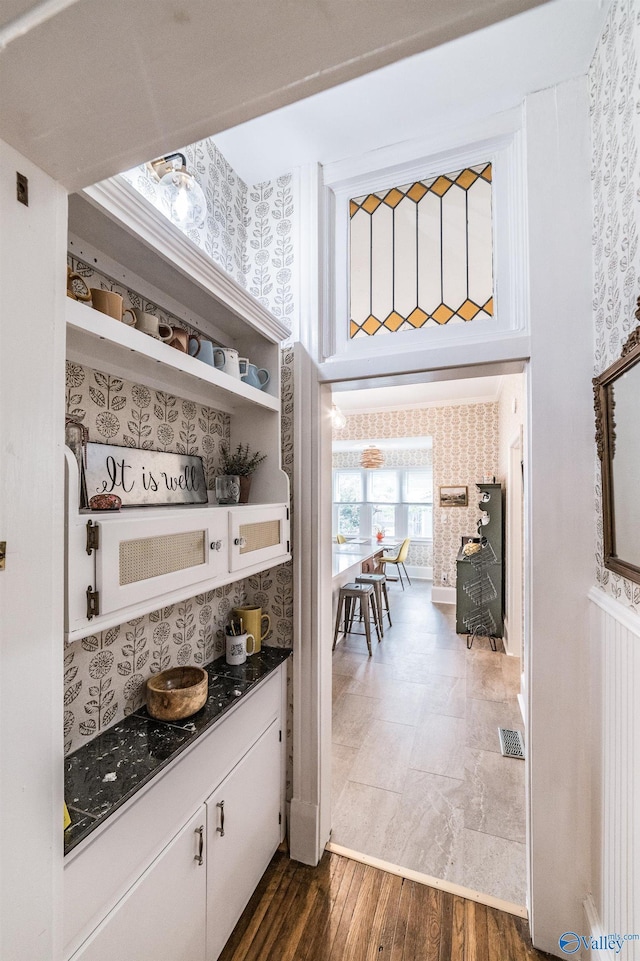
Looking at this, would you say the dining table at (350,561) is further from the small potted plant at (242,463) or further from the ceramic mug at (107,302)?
the ceramic mug at (107,302)

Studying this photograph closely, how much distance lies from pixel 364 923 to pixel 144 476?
1857mm

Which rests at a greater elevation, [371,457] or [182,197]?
[182,197]

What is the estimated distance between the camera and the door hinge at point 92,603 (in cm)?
92

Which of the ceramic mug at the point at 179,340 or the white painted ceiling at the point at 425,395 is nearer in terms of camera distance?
the ceramic mug at the point at 179,340

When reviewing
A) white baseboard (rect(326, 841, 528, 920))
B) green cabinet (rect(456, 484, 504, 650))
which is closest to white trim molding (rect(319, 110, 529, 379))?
white baseboard (rect(326, 841, 528, 920))

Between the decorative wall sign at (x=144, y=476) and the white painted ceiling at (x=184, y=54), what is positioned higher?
the white painted ceiling at (x=184, y=54)

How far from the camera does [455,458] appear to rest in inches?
249

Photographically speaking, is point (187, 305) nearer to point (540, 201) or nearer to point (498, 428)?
point (540, 201)

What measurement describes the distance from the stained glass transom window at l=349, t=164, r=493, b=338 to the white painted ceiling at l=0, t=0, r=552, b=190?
4.82ft

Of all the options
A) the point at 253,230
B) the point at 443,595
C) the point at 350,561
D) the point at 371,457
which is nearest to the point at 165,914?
the point at 253,230

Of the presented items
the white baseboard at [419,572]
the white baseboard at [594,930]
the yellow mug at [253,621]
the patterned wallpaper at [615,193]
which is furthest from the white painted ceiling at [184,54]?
the white baseboard at [419,572]

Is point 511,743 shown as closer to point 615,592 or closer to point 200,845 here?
point 615,592

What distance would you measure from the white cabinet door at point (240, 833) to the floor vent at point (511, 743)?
1593 mm

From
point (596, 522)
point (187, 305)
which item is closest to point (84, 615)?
point (187, 305)
